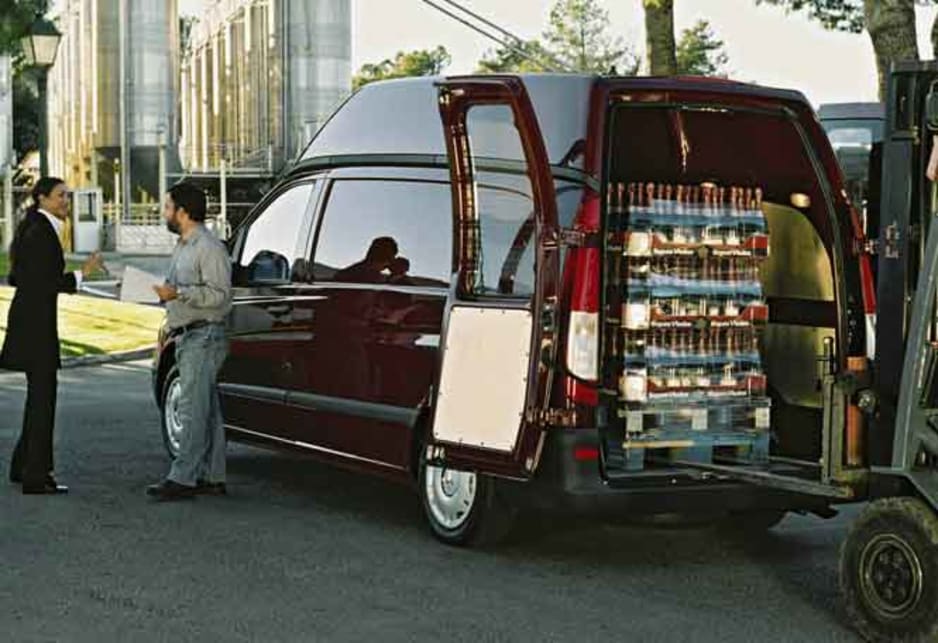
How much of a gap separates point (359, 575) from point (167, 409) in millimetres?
4129

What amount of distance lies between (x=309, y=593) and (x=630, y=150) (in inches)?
107

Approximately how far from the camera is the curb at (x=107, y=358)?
23219 mm

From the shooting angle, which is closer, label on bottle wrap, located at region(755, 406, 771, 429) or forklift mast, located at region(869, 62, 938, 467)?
forklift mast, located at region(869, 62, 938, 467)

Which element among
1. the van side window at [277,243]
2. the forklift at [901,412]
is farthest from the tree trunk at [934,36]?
the forklift at [901,412]

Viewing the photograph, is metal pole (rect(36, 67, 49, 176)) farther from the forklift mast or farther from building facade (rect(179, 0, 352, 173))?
building facade (rect(179, 0, 352, 173))

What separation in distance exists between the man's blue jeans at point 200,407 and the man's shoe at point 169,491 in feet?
0.10

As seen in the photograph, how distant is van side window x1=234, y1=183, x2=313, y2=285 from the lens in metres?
11.3

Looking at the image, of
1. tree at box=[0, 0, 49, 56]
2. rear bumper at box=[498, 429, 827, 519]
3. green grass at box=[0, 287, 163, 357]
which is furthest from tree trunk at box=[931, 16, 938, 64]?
rear bumper at box=[498, 429, 827, 519]

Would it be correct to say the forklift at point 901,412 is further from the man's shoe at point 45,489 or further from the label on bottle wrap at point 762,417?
the man's shoe at point 45,489

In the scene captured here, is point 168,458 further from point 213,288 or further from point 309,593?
point 309,593

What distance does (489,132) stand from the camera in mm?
9375

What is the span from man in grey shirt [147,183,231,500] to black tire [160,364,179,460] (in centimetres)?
94

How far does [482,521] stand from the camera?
375 inches

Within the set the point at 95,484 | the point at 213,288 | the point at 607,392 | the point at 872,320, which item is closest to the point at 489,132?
the point at 607,392
